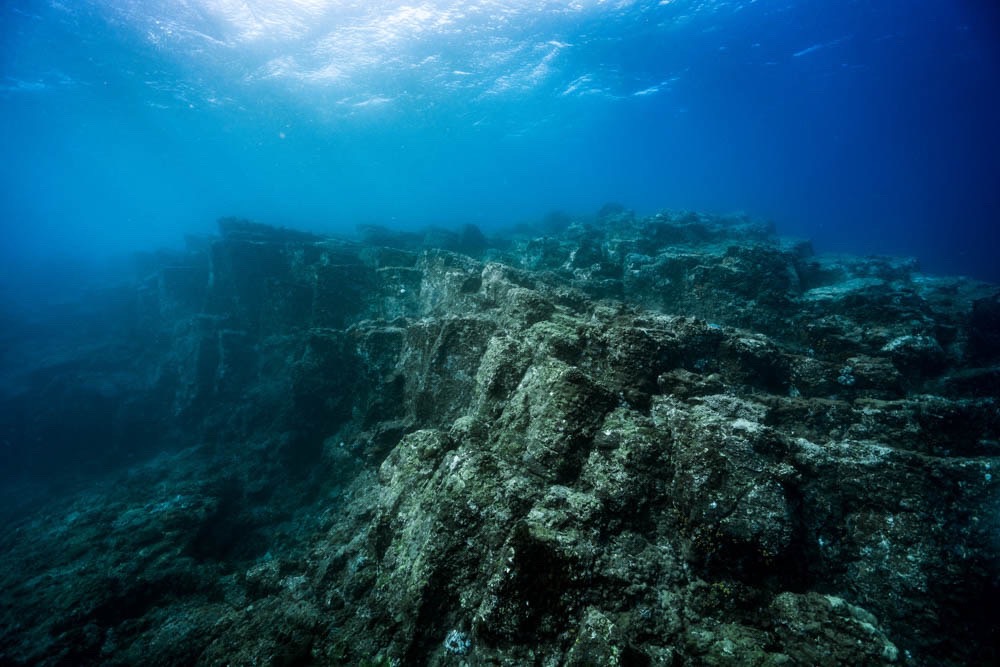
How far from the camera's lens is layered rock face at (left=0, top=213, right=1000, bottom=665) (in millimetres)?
4770

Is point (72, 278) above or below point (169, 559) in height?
above

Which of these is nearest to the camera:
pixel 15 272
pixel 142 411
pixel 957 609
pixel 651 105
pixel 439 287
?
pixel 957 609

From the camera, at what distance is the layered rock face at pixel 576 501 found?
15.6ft

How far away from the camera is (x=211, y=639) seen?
7.12 meters

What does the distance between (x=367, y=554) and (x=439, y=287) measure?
1225 cm

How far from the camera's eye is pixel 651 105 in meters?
78.4

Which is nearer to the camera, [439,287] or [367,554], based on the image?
[367,554]

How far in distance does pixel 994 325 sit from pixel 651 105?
283ft

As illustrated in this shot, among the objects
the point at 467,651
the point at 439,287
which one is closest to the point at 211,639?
the point at 467,651

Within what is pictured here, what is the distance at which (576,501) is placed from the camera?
563 cm

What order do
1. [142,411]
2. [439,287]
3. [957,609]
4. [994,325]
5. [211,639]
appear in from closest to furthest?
[957,609] → [211,639] → [994,325] → [439,287] → [142,411]

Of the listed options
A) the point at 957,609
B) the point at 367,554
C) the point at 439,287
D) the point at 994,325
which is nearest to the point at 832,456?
the point at 957,609

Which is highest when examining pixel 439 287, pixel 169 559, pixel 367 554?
pixel 439 287

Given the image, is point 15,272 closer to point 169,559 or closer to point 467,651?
point 169,559
